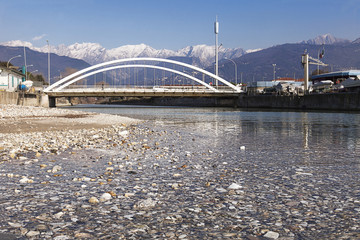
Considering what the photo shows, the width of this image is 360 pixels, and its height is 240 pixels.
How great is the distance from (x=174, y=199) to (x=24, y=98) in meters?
76.3

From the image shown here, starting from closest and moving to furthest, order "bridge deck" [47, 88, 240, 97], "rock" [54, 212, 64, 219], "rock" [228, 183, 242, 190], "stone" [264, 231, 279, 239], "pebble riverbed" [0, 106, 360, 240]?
"stone" [264, 231, 279, 239] < "pebble riverbed" [0, 106, 360, 240] < "rock" [54, 212, 64, 219] < "rock" [228, 183, 242, 190] < "bridge deck" [47, 88, 240, 97]

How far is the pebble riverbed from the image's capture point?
16.7ft

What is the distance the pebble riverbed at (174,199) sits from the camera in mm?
5094

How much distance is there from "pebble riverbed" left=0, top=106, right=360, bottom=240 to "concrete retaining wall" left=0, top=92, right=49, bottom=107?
55220mm

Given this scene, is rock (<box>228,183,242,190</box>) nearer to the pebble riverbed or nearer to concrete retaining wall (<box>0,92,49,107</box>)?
the pebble riverbed

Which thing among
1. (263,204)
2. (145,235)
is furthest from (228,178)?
(145,235)

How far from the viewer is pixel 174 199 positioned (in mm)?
6680

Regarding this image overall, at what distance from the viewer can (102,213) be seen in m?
5.82

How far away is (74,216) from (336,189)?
17.1 feet

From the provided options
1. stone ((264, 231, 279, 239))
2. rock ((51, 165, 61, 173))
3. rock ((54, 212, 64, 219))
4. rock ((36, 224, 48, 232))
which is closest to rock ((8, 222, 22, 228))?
rock ((36, 224, 48, 232))

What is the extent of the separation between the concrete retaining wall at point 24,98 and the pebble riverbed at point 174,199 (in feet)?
181

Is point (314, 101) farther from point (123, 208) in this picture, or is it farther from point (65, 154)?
point (123, 208)

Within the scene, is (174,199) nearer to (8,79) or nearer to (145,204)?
(145,204)

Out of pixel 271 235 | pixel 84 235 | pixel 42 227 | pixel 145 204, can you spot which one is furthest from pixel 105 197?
pixel 271 235
